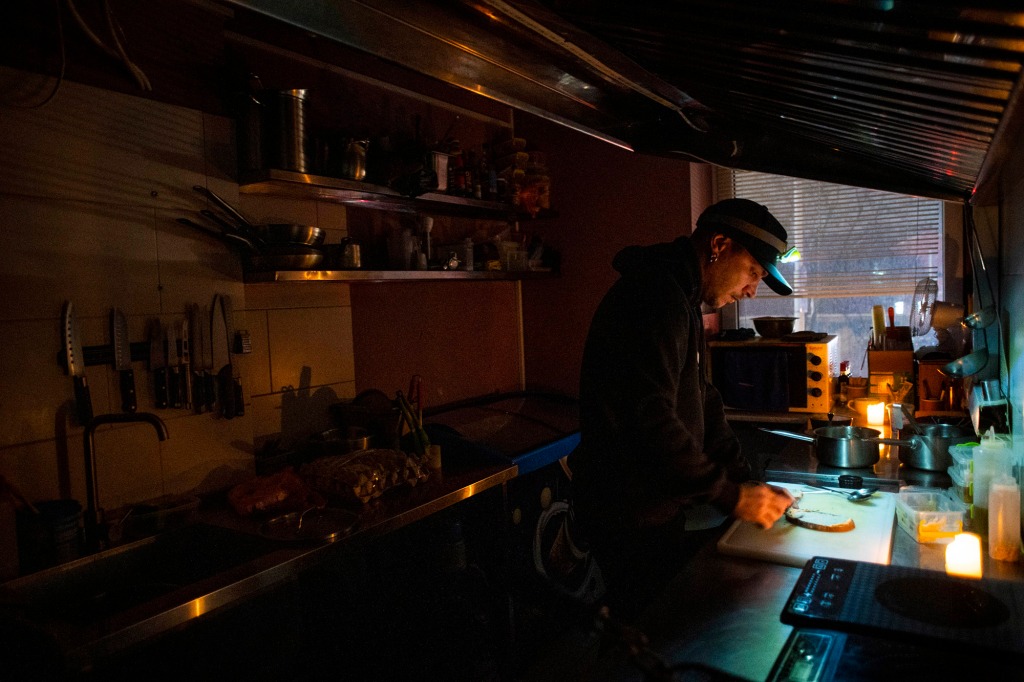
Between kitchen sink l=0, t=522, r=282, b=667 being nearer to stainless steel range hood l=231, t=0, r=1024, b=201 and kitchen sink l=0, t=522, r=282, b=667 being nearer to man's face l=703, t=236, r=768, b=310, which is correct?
stainless steel range hood l=231, t=0, r=1024, b=201

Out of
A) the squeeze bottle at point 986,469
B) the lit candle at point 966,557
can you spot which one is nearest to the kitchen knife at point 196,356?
the lit candle at point 966,557

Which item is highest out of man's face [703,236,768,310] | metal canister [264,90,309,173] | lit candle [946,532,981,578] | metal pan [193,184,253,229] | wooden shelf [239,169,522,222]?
metal canister [264,90,309,173]

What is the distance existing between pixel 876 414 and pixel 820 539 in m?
1.70

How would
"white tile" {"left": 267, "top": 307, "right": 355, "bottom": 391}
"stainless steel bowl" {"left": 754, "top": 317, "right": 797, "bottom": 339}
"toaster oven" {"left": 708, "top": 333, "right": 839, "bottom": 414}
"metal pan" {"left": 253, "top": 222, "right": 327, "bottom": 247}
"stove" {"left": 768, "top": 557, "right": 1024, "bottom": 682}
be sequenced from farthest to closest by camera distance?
"stainless steel bowl" {"left": 754, "top": 317, "right": 797, "bottom": 339} < "toaster oven" {"left": 708, "top": 333, "right": 839, "bottom": 414} < "white tile" {"left": 267, "top": 307, "right": 355, "bottom": 391} < "metal pan" {"left": 253, "top": 222, "right": 327, "bottom": 247} < "stove" {"left": 768, "top": 557, "right": 1024, "bottom": 682}

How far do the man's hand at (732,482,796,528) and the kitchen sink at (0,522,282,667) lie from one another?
1.29 meters

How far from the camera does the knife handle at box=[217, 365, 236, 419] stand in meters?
2.61

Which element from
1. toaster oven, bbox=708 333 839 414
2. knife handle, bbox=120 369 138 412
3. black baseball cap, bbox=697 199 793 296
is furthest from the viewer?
toaster oven, bbox=708 333 839 414

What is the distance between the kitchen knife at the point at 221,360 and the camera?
102 inches

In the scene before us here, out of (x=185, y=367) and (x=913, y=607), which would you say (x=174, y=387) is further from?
(x=913, y=607)

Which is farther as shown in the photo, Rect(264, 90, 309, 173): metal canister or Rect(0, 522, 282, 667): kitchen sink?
Rect(264, 90, 309, 173): metal canister

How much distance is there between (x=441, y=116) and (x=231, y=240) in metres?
1.68

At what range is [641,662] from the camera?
0.81 metres

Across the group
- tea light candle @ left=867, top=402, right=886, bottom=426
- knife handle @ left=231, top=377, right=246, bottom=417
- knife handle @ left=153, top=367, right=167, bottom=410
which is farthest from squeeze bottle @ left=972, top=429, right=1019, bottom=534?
knife handle @ left=153, top=367, right=167, bottom=410

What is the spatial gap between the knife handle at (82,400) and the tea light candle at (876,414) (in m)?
3.16
